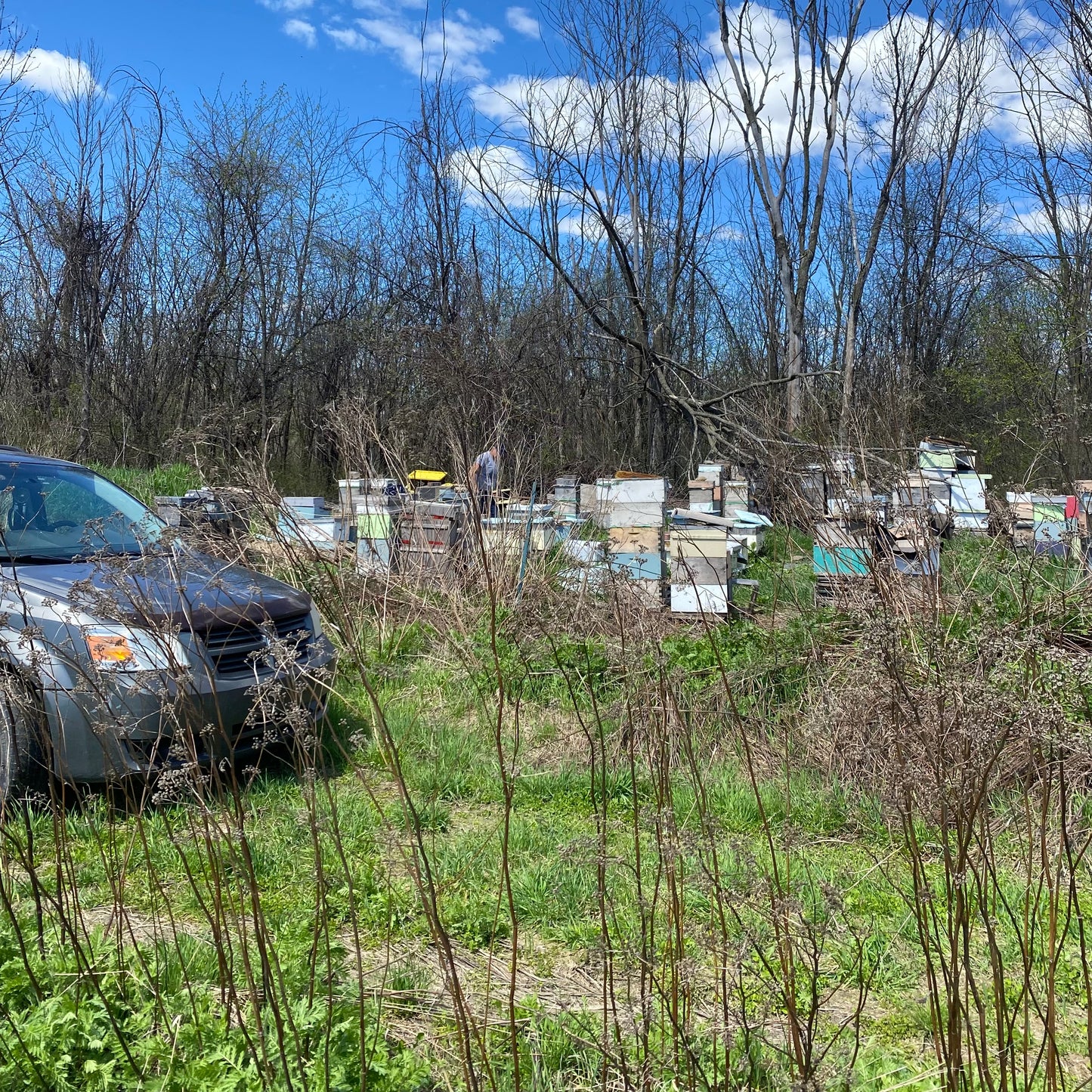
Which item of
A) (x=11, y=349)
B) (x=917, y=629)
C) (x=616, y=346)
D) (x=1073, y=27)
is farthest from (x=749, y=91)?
(x=917, y=629)

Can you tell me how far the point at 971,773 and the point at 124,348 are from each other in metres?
21.6

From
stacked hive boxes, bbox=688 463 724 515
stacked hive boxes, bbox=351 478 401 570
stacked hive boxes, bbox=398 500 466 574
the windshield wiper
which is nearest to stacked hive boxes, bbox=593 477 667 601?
stacked hive boxes, bbox=398 500 466 574

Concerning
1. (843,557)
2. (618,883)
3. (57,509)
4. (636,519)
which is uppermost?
(57,509)

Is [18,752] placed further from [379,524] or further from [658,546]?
[658,546]

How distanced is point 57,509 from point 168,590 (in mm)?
2242

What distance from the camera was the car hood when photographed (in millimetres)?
2391

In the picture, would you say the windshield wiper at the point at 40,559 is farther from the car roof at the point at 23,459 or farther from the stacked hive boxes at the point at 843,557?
the stacked hive boxes at the point at 843,557

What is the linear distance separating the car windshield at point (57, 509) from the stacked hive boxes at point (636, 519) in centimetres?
368

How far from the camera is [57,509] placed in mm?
5484

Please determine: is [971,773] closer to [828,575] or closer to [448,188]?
[828,575]

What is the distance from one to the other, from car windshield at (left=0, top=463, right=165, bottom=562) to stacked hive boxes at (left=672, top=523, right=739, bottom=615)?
3.84 m

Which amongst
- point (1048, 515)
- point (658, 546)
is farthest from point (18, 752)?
point (1048, 515)

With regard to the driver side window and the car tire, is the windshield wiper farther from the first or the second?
the car tire

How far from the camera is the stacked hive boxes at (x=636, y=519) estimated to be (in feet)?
25.4
